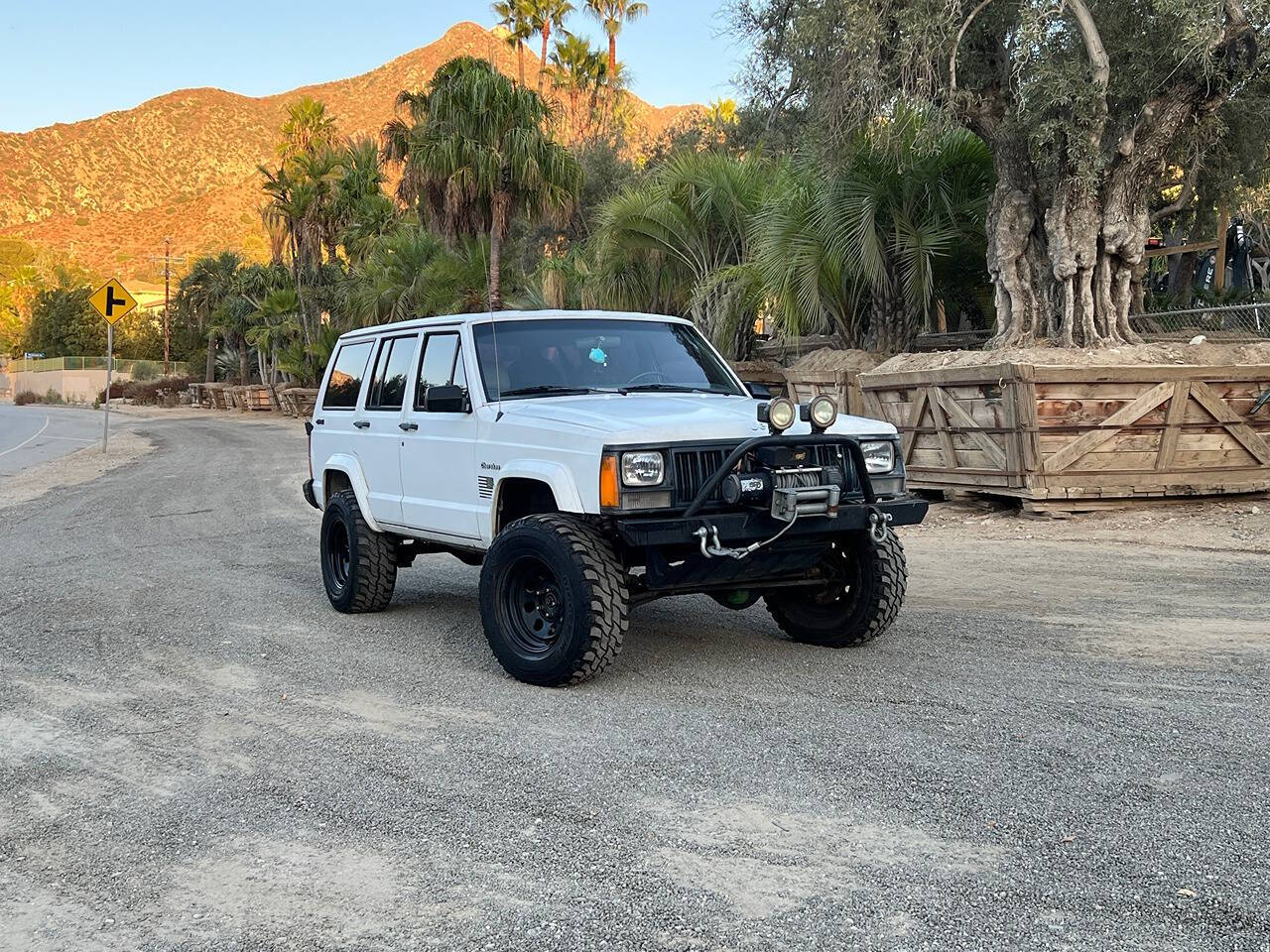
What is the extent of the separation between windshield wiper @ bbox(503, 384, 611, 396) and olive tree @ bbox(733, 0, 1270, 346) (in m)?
8.46

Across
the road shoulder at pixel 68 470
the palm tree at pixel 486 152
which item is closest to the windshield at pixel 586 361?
the road shoulder at pixel 68 470

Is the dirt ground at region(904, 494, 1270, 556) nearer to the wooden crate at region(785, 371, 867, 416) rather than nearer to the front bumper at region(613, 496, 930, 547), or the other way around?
the wooden crate at region(785, 371, 867, 416)

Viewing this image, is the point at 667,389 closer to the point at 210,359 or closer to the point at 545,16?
the point at 545,16

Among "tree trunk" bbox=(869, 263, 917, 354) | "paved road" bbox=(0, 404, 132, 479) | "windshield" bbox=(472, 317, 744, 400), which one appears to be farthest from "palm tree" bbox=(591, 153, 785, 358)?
"windshield" bbox=(472, 317, 744, 400)

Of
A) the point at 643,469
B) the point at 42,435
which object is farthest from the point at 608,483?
the point at 42,435

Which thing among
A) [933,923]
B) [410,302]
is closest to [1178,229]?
[410,302]

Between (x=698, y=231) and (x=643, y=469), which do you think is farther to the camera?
(x=698, y=231)

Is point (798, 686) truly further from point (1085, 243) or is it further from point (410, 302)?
point (410, 302)

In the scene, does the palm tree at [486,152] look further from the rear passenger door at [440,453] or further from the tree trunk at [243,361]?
the tree trunk at [243,361]

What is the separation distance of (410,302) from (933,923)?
107ft

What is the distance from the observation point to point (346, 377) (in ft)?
28.4

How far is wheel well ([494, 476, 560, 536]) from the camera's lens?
6.54m

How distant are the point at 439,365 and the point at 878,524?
9.41 ft

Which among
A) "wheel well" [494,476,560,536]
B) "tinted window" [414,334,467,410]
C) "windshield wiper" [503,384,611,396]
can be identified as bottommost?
"wheel well" [494,476,560,536]
